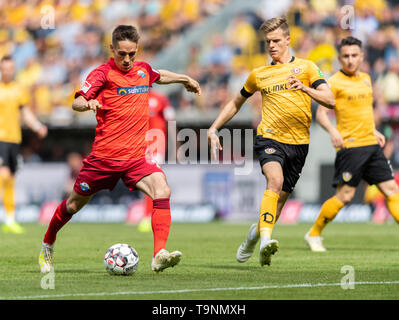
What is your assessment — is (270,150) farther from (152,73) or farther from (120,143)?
(120,143)

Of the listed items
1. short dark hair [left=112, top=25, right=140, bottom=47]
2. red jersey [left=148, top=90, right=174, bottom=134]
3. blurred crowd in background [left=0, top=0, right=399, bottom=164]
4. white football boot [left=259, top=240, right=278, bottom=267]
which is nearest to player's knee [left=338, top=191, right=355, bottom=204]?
white football boot [left=259, top=240, right=278, bottom=267]

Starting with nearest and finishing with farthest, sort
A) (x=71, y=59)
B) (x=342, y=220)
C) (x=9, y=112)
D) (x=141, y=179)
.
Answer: (x=141, y=179) → (x=9, y=112) → (x=342, y=220) → (x=71, y=59)

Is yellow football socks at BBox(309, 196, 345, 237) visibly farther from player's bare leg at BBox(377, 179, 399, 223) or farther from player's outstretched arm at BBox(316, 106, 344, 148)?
player's outstretched arm at BBox(316, 106, 344, 148)

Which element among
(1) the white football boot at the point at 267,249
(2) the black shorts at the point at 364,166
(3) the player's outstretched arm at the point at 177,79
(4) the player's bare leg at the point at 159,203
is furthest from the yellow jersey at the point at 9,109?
(1) the white football boot at the point at 267,249

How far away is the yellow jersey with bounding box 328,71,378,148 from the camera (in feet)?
37.6

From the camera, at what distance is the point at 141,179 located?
8.45m

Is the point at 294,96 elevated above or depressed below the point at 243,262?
above

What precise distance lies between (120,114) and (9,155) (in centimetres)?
713

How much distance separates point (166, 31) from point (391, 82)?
27.5ft

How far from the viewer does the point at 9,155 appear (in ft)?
50.0

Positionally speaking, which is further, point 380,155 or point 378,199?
point 378,199

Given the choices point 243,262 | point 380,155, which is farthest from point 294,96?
point 380,155

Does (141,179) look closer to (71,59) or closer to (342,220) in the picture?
(342,220)

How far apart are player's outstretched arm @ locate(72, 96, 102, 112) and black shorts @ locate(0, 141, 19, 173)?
24.3ft
